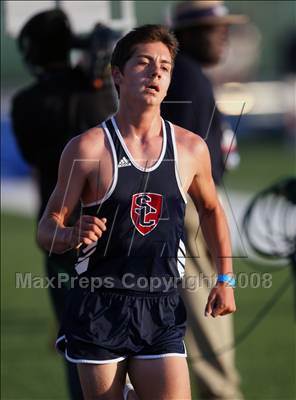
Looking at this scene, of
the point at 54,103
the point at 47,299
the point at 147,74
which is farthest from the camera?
the point at 47,299

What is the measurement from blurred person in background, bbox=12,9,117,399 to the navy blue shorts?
116 centimetres

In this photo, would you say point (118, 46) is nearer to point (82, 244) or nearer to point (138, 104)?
point (138, 104)

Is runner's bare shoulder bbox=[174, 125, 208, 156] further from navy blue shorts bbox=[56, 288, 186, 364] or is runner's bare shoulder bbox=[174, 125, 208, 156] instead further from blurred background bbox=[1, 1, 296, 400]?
blurred background bbox=[1, 1, 296, 400]

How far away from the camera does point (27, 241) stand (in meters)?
12.3

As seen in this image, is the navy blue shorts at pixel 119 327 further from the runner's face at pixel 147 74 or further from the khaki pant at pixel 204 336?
the khaki pant at pixel 204 336

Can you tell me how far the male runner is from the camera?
11.7 ft

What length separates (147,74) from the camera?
3.57 m

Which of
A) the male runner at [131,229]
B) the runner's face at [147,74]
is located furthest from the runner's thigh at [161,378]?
the runner's face at [147,74]

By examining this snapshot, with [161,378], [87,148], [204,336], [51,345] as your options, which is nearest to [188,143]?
[87,148]

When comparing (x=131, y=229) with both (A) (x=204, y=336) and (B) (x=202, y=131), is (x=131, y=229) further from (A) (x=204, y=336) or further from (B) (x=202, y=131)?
(A) (x=204, y=336)

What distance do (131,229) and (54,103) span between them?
1575mm

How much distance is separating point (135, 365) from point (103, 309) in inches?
9.2

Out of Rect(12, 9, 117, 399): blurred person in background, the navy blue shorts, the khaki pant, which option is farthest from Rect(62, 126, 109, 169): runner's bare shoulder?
the khaki pant

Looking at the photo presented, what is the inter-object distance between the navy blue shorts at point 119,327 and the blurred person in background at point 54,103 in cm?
116
